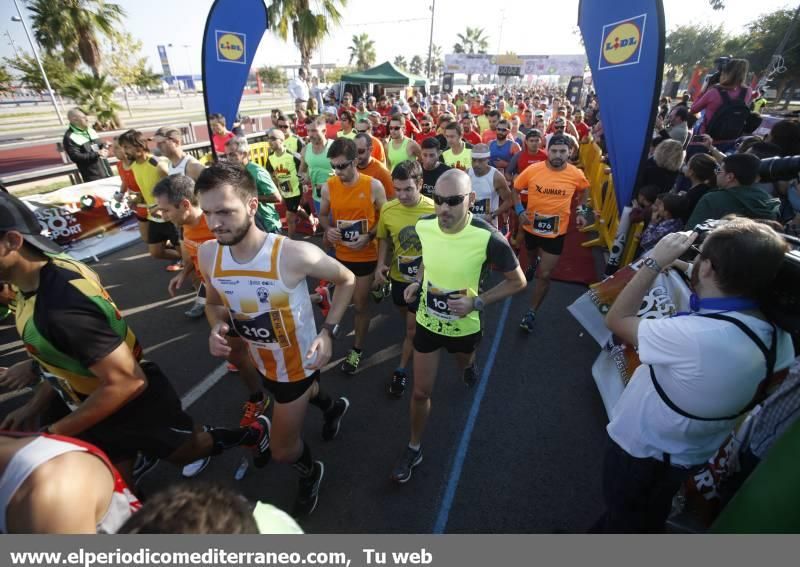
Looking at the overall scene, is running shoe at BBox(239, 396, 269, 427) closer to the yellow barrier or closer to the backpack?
the backpack

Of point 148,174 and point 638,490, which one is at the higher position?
point 148,174

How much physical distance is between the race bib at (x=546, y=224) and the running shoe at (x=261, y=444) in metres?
3.74

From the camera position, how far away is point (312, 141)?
6.11m

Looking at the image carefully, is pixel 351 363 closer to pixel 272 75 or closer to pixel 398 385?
pixel 398 385

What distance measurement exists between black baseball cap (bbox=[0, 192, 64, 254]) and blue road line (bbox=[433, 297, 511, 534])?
2845mm

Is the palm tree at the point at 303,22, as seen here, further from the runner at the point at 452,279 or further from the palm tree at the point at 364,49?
the palm tree at the point at 364,49

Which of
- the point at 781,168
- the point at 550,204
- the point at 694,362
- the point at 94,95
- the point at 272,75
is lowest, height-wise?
the point at 550,204

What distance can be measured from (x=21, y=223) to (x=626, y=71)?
4856mm

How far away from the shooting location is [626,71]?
382 centimetres

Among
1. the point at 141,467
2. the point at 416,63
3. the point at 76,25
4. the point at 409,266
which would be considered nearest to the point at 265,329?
the point at 141,467

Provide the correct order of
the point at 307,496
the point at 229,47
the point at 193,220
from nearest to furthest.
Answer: the point at 307,496 → the point at 193,220 → the point at 229,47

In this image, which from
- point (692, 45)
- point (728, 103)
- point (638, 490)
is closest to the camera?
point (638, 490)

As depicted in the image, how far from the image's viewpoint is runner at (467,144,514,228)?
5051mm
